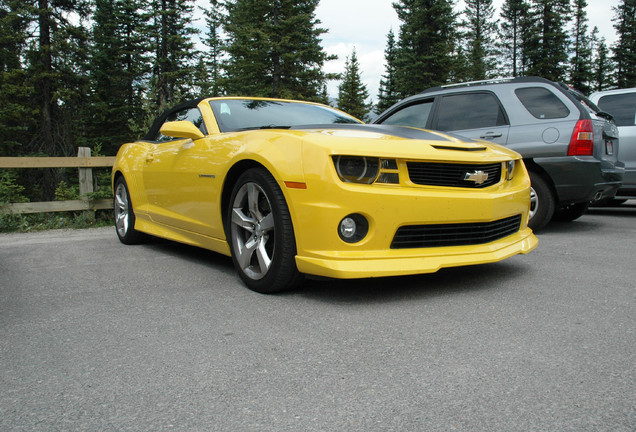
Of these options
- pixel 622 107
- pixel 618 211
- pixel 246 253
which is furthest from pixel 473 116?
pixel 618 211

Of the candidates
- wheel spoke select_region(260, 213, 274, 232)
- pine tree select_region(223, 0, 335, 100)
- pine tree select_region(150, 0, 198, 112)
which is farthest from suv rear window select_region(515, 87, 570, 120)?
pine tree select_region(150, 0, 198, 112)

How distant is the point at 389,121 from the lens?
256 inches

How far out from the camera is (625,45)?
48.6 m

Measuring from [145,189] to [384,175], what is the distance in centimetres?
288

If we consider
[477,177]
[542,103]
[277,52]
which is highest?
[277,52]

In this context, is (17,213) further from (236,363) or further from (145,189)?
(236,363)

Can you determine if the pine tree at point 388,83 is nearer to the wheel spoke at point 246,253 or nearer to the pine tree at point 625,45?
the pine tree at point 625,45

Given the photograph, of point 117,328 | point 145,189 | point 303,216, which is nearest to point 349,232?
point 303,216

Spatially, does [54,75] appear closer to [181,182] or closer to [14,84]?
[14,84]

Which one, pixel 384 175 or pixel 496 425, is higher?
pixel 384 175

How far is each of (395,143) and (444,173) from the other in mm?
378

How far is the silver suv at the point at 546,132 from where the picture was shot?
5.35 meters

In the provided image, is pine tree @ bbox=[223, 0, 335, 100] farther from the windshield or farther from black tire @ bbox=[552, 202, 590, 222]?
the windshield

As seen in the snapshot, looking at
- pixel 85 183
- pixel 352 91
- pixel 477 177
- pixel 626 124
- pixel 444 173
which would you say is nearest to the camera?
pixel 444 173
